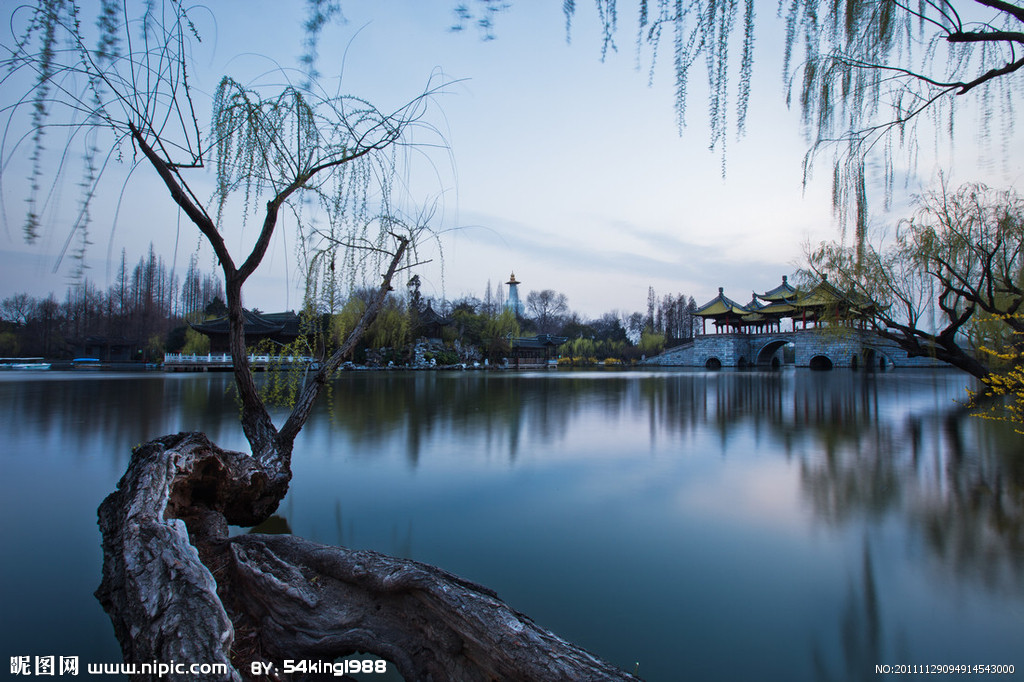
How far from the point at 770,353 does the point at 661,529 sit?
40.3 meters

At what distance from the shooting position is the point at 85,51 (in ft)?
5.15

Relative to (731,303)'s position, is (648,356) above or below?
below

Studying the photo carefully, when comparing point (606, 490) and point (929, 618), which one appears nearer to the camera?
point (929, 618)

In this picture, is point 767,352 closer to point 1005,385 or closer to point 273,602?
point 1005,385

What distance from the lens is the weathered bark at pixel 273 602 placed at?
119 centimetres

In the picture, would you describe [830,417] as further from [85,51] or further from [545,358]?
[545,358]

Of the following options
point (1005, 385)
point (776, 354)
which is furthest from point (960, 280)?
point (776, 354)

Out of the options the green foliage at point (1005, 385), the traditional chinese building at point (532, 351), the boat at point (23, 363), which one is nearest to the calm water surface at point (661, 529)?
the green foliage at point (1005, 385)

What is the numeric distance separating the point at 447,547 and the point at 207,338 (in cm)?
2894

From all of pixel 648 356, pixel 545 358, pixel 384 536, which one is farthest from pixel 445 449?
pixel 648 356

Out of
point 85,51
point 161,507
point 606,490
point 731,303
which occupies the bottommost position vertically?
point 606,490

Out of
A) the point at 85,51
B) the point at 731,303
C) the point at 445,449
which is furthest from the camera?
the point at 731,303

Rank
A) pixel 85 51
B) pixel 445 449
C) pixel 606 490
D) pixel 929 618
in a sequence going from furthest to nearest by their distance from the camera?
1. pixel 445 449
2. pixel 606 490
3. pixel 929 618
4. pixel 85 51

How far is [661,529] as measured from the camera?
3.17 meters
